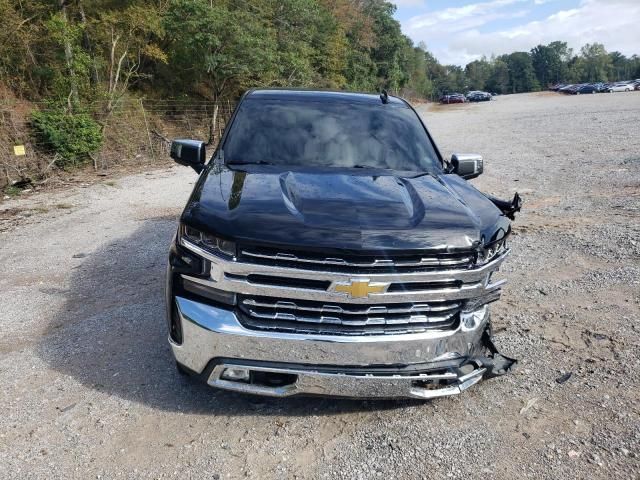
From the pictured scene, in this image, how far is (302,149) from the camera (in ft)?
12.8

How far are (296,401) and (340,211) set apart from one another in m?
1.20

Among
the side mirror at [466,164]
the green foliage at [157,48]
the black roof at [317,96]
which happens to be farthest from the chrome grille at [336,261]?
the green foliage at [157,48]

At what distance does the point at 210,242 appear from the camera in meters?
2.62

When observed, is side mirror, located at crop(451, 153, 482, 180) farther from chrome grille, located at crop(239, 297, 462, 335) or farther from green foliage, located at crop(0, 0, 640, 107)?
green foliage, located at crop(0, 0, 640, 107)

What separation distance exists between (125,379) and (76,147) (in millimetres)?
11331

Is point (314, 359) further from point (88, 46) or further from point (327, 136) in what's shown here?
point (88, 46)

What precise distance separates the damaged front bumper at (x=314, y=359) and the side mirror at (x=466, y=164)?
1747mm

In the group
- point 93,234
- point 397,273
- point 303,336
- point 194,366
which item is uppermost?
point 397,273

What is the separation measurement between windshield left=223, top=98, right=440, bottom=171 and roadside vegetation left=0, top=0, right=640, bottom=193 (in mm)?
8664

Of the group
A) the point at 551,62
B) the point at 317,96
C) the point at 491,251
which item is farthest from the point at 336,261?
the point at 551,62

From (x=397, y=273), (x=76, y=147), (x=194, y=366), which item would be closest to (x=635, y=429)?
(x=397, y=273)

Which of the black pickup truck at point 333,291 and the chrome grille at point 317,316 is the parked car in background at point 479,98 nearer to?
the black pickup truck at point 333,291

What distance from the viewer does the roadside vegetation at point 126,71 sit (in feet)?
41.9

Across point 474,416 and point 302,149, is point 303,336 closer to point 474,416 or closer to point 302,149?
point 474,416
